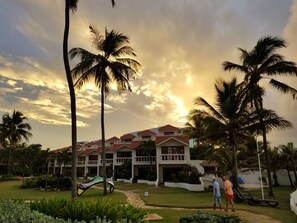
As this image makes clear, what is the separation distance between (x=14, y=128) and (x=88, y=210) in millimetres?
42353

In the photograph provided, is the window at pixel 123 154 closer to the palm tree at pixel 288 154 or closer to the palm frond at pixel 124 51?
the palm tree at pixel 288 154

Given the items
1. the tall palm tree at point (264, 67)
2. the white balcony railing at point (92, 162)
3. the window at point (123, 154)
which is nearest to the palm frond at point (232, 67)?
the tall palm tree at point (264, 67)

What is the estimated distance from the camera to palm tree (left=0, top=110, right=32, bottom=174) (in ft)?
138

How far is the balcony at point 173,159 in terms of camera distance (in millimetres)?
32531

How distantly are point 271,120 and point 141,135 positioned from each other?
27028mm

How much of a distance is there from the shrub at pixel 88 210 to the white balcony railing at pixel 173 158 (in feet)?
86.7

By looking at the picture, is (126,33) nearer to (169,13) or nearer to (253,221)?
(169,13)

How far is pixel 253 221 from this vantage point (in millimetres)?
10391

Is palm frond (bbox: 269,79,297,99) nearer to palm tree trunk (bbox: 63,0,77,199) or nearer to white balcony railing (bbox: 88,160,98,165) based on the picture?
palm tree trunk (bbox: 63,0,77,199)

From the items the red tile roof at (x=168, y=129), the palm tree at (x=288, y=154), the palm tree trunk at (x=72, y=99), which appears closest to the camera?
the palm tree trunk at (x=72, y=99)

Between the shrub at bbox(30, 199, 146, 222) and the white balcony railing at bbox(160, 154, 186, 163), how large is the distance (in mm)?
26426

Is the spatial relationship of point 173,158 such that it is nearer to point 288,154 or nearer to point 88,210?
point 288,154

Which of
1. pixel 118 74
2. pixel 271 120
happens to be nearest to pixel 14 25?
pixel 118 74

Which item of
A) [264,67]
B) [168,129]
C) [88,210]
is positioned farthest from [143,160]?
[88,210]
